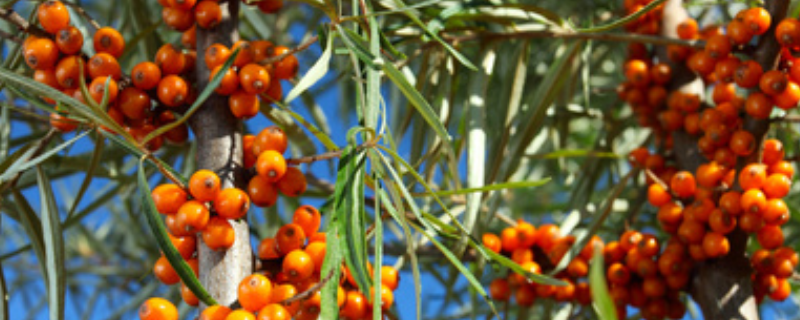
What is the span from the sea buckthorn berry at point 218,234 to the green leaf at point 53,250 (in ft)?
0.49

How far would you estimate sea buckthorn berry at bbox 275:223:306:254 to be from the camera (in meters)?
0.68

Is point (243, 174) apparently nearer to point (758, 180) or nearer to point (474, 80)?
point (474, 80)

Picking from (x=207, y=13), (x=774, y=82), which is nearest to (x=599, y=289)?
(x=207, y=13)

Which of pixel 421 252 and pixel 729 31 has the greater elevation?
pixel 729 31

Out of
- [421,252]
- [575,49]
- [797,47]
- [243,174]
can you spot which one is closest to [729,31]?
[797,47]

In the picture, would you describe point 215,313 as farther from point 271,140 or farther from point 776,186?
point 776,186

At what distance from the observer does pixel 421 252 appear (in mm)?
1144

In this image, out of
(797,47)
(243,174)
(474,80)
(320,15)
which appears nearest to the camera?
(243,174)

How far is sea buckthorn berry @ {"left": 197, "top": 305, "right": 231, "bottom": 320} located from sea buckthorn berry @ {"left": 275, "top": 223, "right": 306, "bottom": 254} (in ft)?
0.27

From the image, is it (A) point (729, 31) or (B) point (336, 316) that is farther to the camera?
(A) point (729, 31)

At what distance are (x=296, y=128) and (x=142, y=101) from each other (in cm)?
26

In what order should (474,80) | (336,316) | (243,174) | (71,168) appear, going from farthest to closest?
(71,168) < (474,80) < (243,174) < (336,316)


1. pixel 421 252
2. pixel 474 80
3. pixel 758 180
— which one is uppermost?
pixel 474 80

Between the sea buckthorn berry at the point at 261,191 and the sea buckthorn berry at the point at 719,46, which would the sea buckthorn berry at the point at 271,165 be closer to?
the sea buckthorn berry at the point at 261,191
